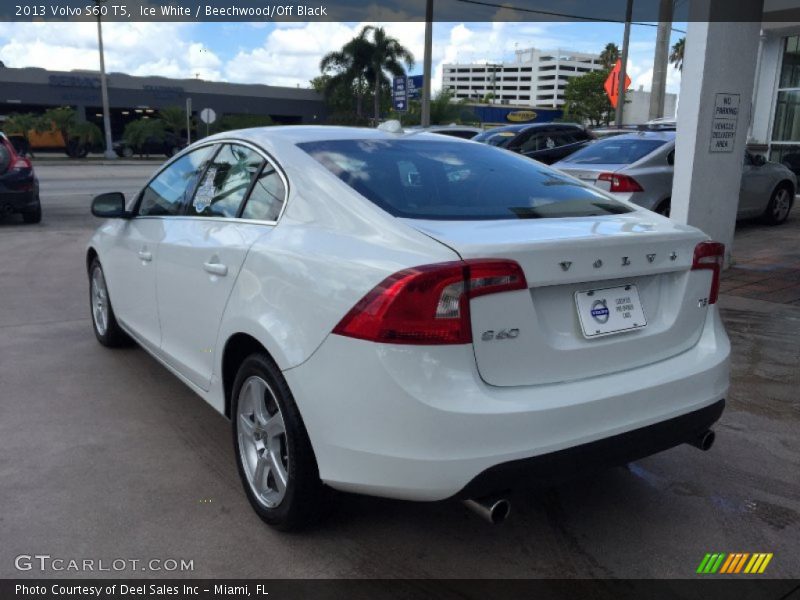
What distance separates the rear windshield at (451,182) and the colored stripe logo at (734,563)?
145 cm

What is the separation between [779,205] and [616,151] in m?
3.57

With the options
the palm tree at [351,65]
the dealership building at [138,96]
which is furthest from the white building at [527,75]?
the palm tree at [351,65]

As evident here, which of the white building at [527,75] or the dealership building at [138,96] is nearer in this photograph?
the dealership building at [138,96]

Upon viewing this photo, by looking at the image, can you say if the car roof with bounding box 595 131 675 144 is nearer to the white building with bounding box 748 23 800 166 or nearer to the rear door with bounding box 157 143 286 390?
the white building with bounding box 748 23 800 166

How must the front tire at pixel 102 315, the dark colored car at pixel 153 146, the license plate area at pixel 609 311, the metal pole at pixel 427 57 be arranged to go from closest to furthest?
the license plate area at pixel 609 311
the front tire at pixel 102 315
the metal pole at pixel 427 57
the dark colored car at pixel 153 146

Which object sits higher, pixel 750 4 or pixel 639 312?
pixel 750 4

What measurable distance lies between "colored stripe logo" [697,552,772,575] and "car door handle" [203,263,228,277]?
224cm

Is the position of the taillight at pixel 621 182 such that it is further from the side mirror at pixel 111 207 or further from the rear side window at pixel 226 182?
the rear side window at pixel 226 182

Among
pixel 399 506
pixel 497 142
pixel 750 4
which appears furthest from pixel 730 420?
pixel 497 142

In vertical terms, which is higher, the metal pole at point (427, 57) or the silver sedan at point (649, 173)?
the metal pole at point (427, 57)

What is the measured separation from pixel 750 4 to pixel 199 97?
188ft

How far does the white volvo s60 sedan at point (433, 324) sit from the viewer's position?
240cm

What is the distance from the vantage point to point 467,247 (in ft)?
8.04

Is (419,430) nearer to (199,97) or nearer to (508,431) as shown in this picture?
(508,431)
